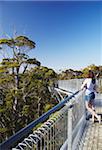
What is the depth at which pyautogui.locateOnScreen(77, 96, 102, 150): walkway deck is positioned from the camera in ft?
11.6

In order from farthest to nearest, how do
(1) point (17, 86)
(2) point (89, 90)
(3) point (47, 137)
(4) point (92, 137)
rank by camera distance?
(1) point (17, 86) → (2) point (89, 90) → (4) point (92, 137) → (3) point (47, 137)

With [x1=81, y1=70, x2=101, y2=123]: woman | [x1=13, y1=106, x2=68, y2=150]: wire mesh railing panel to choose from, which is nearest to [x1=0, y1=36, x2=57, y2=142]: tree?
[x1=81, y1=70, x2=101, y2=123]: woman

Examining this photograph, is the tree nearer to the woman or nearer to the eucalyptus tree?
the eucalyptus tree

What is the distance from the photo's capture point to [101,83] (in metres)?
10.6

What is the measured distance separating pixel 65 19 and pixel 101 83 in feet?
24.1

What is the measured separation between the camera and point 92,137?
4.02 m

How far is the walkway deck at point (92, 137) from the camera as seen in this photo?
139 inches

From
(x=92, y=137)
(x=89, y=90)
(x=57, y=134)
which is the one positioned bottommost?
(x=92, y=137)

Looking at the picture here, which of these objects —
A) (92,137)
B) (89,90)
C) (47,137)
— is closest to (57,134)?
(47,137)

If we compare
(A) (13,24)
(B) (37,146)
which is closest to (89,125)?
(B) (37,146)

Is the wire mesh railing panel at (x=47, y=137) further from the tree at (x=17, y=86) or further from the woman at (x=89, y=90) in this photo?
the tree at (x=17, y=86)

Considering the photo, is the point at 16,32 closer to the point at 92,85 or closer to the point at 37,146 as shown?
the point at 92,85

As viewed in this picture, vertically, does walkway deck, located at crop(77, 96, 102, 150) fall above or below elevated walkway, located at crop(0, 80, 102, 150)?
below

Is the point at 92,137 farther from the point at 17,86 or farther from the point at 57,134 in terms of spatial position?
the point at 17,86
